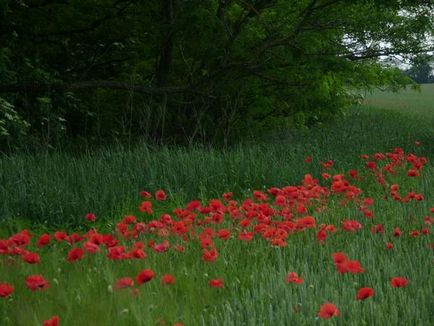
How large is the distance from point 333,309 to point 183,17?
6394 millimetres

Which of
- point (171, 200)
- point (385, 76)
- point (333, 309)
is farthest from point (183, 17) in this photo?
point (385, 76)

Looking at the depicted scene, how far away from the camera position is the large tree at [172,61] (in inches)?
336

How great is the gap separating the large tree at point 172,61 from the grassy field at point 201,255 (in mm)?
1651

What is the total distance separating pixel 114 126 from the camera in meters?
10.5

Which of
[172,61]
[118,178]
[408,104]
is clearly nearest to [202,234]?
[118,178]

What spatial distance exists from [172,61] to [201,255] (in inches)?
276

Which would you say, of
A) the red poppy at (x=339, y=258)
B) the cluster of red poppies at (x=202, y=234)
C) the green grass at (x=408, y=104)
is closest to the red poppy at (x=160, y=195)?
the cluster of red poppies at (x=202, y=234)

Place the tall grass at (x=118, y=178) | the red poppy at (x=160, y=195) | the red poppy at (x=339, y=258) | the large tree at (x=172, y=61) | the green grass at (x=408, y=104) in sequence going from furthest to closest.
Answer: the green grass at (x=408, y=104) → the large tree at (x=172, y=61) → the tall grass at (x=118, y=178) → the red poppy at (x=160, y=195) → the red poppy at (x=339, y=258)

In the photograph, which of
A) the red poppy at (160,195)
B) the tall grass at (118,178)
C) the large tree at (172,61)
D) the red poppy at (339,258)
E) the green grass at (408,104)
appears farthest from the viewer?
the green grass at (408,104)

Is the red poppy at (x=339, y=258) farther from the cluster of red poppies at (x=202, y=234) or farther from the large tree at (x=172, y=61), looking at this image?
the large tree at (x=172, y=61)

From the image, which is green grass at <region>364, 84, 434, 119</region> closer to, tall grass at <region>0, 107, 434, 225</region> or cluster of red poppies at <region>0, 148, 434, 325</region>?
tall grass at <region>0, 107, 434, 225</region>

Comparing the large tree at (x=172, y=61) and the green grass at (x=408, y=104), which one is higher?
the large tree at (x=172, y=61)

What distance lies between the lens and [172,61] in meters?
10.3

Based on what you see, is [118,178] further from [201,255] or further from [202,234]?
[201,255]
